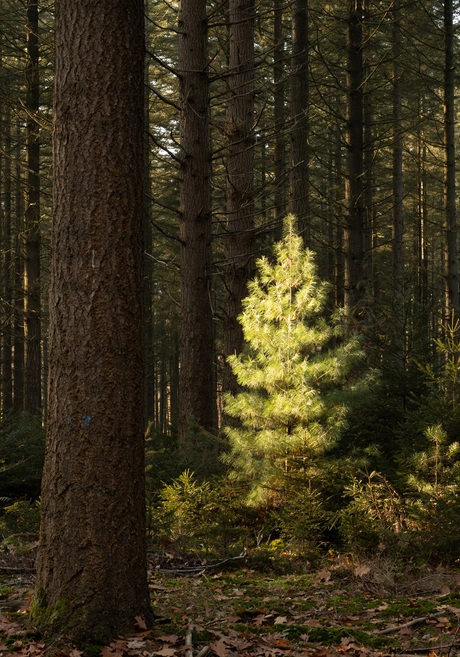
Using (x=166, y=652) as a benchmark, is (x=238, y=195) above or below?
above

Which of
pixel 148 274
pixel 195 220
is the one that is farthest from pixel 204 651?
pixel 148 274

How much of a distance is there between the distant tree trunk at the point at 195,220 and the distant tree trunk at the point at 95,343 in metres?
5.86

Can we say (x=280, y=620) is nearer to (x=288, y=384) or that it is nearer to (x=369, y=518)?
(x=369, y=518)

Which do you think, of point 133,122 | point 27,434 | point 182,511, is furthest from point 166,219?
point 133,122

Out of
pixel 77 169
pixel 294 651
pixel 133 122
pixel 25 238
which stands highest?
pixel 25 238

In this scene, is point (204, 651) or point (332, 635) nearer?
point (204, 651)

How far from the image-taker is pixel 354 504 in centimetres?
690

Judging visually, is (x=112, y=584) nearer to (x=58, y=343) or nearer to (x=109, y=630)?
(x=109, y=630)

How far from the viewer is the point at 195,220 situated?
10375 mm

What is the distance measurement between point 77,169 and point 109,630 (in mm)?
2944

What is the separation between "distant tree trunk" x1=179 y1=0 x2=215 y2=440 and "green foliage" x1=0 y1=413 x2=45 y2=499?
7.37 ft

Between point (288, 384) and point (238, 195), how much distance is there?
509 centimetres

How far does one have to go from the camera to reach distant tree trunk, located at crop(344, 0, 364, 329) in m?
13.4

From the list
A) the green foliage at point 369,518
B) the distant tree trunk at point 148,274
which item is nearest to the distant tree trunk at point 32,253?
the distant tree trunk at point 148,274
